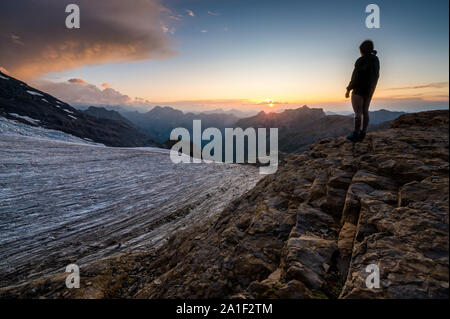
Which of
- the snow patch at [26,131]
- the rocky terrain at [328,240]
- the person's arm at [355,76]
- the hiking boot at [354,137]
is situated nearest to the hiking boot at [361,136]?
the hiking boot at [354,137]

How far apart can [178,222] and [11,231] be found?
1082 cm

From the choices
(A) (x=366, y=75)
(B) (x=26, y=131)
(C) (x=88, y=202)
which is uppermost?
(A) (x=366, y=75)

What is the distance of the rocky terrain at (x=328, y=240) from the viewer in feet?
16.3

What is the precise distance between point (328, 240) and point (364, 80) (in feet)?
24.8

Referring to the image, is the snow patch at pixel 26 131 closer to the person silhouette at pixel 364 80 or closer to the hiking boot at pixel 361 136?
the person silhouette at pixel 364 80

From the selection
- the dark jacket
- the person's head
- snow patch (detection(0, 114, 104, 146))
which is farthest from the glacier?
the person's head

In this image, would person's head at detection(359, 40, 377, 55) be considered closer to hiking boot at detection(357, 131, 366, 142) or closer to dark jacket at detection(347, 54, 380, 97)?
dark jacket at detection(347, 54, 380, 97)

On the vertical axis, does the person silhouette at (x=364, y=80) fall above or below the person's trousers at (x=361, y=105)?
above

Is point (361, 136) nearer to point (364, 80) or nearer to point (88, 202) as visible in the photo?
point (364, 80)

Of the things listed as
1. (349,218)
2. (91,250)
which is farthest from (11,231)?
(349,218)

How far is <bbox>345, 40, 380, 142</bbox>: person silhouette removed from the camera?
9.50m

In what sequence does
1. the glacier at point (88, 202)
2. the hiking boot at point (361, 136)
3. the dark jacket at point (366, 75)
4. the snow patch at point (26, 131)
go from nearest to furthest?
1. the dark jacket at point (366, 75)
2. the hiking boot at point (361, 136)
3. the glacier at point (88, 202)
4. the snow patch at point (26, 131)

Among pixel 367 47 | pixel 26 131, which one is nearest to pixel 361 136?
pixel 367 47

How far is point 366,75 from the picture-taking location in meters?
9.59
